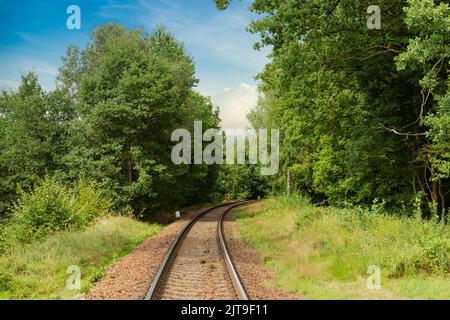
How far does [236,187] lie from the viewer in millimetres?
76562

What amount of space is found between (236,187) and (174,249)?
62300 mm

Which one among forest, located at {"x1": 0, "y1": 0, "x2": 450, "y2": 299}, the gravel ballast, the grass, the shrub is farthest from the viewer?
the shrub

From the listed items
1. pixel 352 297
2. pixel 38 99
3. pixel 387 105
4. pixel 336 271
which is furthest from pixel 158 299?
pixel 38 99

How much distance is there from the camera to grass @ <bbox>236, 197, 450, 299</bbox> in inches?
340

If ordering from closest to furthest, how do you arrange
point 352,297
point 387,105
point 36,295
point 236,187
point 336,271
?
1. point 352,297
2. point 36,295
3. point 336,271
4. point 387,105
5. point 236,187

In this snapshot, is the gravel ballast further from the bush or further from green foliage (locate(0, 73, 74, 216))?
green foliage (locate(0, 73, 74, 216))

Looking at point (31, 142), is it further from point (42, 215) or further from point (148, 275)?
point (148, 275)

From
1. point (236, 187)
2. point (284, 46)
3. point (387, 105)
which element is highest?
point (284, 46)

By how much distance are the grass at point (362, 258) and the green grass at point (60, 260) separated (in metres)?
4.97

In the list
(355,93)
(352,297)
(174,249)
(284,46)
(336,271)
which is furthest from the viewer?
(355,93)

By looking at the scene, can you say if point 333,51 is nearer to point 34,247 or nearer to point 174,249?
point 174,249

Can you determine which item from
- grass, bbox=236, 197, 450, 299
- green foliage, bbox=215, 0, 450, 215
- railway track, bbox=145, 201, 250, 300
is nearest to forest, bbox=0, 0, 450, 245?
green foliage, bbox=215, 0, 450, 215

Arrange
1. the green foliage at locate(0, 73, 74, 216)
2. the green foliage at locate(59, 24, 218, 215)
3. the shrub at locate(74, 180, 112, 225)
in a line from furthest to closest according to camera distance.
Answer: the green foliage at locate(0, 73, 74, 216) < the green foliage at locate(59, 24, 218, 215) < the shrub at locate(74, 180, 112, 225)

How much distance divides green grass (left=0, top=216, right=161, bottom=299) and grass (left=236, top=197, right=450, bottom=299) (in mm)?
4973
